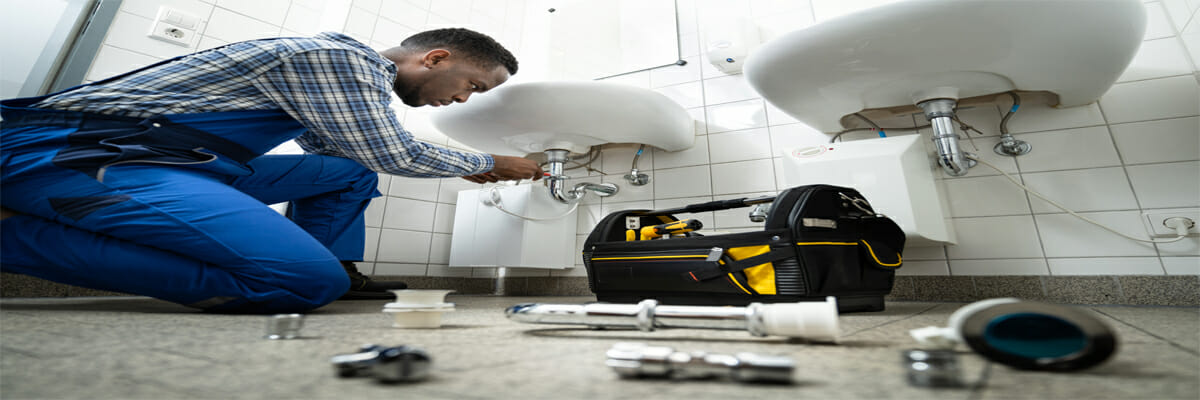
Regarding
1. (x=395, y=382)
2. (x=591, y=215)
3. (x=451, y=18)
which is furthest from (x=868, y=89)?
(x=451, y=18)

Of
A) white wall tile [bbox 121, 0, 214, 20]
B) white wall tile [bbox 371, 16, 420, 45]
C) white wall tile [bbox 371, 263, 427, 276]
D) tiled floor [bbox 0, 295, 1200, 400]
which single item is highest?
white wall tile [bbox 371, 16, 420, 45]

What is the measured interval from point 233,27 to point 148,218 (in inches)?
42.2

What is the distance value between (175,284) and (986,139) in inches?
71.5

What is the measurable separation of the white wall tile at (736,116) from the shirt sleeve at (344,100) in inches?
41.2

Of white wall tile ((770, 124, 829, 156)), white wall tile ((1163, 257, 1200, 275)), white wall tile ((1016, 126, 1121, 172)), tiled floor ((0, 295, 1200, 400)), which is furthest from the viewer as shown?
white wall tile ((770, 124, 829, 156))

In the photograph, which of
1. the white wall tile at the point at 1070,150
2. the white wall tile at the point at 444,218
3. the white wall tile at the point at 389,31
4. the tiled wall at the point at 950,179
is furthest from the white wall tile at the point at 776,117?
the white wall tile at the point at 389,31

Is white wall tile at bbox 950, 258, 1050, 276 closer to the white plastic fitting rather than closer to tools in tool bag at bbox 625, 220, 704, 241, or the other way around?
tools in tool bag at bbox 625, 220, 704, 241

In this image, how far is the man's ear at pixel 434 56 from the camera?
1057 millimetres

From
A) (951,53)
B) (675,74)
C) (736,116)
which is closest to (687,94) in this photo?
(675,74)

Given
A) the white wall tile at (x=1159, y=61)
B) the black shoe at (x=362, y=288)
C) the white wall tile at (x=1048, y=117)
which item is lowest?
the black shoe at (x=362, y=288)

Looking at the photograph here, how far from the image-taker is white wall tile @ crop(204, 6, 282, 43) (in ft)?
4.73

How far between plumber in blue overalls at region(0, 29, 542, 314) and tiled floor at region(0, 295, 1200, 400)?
174 mm

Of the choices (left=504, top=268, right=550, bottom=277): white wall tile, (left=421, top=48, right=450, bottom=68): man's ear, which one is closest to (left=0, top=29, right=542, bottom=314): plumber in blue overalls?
(left=421, top=48, right=450, bottom=68): man's ear

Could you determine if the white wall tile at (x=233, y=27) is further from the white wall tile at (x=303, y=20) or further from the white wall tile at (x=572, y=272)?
the white wall tile at (x=572, y=272)
